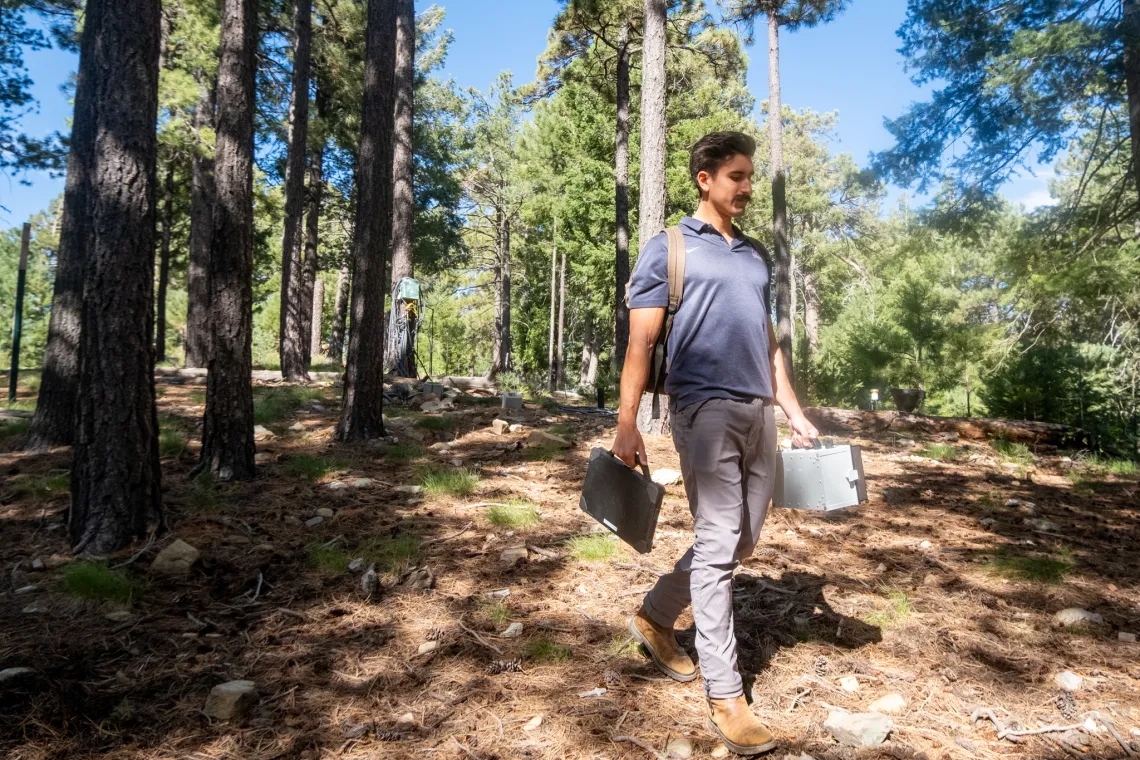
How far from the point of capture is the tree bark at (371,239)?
703 centimetres

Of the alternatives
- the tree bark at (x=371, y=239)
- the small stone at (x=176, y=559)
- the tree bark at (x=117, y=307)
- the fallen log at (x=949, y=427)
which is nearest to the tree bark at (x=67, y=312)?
the tree bark at (x=371, y=239)

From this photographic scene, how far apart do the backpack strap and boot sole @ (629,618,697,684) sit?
106cm

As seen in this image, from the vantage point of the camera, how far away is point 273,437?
278 inches

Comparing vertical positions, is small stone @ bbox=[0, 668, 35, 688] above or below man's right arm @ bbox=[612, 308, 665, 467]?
below

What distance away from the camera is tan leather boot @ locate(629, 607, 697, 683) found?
278 centimetres

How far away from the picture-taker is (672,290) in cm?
247

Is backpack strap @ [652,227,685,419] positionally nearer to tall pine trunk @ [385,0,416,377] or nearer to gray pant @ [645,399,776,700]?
gray pant @ [645,399,776,700]

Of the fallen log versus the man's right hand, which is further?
the fallen log

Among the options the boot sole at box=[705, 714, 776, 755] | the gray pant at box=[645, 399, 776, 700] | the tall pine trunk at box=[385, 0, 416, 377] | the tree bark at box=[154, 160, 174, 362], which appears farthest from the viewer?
the tree bark at box=[154, 160, 174, 362]

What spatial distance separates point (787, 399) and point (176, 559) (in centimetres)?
332

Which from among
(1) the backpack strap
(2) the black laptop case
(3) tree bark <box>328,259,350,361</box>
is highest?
(3) tree bark <box>328,259,350,361</box>

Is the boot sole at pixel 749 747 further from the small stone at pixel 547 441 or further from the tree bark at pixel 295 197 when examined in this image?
the tree bark at pixel 295 197

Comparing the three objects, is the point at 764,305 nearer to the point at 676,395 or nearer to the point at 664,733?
the point at 676,395

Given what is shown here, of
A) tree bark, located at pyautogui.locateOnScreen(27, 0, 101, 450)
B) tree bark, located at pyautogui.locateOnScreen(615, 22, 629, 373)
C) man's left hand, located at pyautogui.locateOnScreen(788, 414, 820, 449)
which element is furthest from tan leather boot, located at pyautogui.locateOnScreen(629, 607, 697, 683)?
tree bark, located at pyautogui.locateOnScreen(615, 22, 629, 373)
